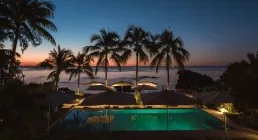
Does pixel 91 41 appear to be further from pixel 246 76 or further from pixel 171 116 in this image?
pixel 246 76

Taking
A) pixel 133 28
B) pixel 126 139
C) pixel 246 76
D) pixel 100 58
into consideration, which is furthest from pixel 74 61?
pixel 246 76

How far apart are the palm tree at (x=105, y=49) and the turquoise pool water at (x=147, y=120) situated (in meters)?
7.49

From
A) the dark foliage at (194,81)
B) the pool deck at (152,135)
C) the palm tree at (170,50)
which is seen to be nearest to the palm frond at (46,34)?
the pool deck at (152,135)

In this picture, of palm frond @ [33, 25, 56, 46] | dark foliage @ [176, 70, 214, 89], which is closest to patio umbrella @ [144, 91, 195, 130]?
palm frond @ [33, 25, 56, 46]

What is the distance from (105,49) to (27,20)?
30.5 ft

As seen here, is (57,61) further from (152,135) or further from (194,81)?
(194,81)

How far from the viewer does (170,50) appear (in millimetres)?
18734

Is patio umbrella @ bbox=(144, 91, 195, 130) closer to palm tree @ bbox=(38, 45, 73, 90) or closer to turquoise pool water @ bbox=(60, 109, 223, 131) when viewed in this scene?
turquoise pool water @ bbox=(60, 109, 223, 131)

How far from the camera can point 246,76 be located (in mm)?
8344

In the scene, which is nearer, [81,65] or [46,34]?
[46,34]

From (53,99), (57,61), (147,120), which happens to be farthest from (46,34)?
(147,120)

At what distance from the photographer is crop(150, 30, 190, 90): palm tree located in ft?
60.2

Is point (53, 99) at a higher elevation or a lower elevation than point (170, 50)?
lower

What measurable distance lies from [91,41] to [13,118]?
1503cm
